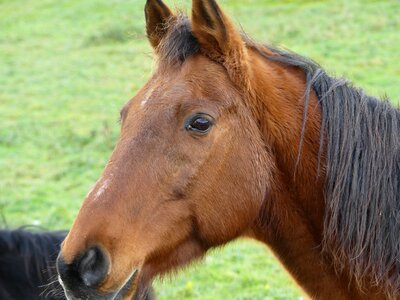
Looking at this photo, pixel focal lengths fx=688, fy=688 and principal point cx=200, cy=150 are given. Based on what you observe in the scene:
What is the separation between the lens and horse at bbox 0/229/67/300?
4.15 meters

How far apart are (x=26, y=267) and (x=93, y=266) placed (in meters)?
1.43

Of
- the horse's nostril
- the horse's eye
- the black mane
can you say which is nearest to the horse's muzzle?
the horse's nostril

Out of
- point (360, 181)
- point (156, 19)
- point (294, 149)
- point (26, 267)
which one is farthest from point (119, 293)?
point (156, 19)

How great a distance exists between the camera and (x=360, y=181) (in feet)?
10.8

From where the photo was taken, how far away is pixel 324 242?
3.34 m

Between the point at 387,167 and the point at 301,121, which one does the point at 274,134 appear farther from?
the point at 387,167

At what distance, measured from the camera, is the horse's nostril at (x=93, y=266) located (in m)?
2.91

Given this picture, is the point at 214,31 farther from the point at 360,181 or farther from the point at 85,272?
the point at 85,272

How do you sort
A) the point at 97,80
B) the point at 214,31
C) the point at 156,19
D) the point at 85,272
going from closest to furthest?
the point at 85,272 → the point at 214,31 → the point at 156,19 → the point at 97,80

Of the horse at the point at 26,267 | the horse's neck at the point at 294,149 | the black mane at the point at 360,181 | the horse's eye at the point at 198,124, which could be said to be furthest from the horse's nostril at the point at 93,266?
the horse at the point at 26,267

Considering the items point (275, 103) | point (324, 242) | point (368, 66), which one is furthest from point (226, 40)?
point (368, 66)

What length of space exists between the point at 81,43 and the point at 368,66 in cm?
1050

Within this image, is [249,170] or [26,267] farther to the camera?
[26,267]

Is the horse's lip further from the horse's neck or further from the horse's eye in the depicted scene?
the horse's neck
